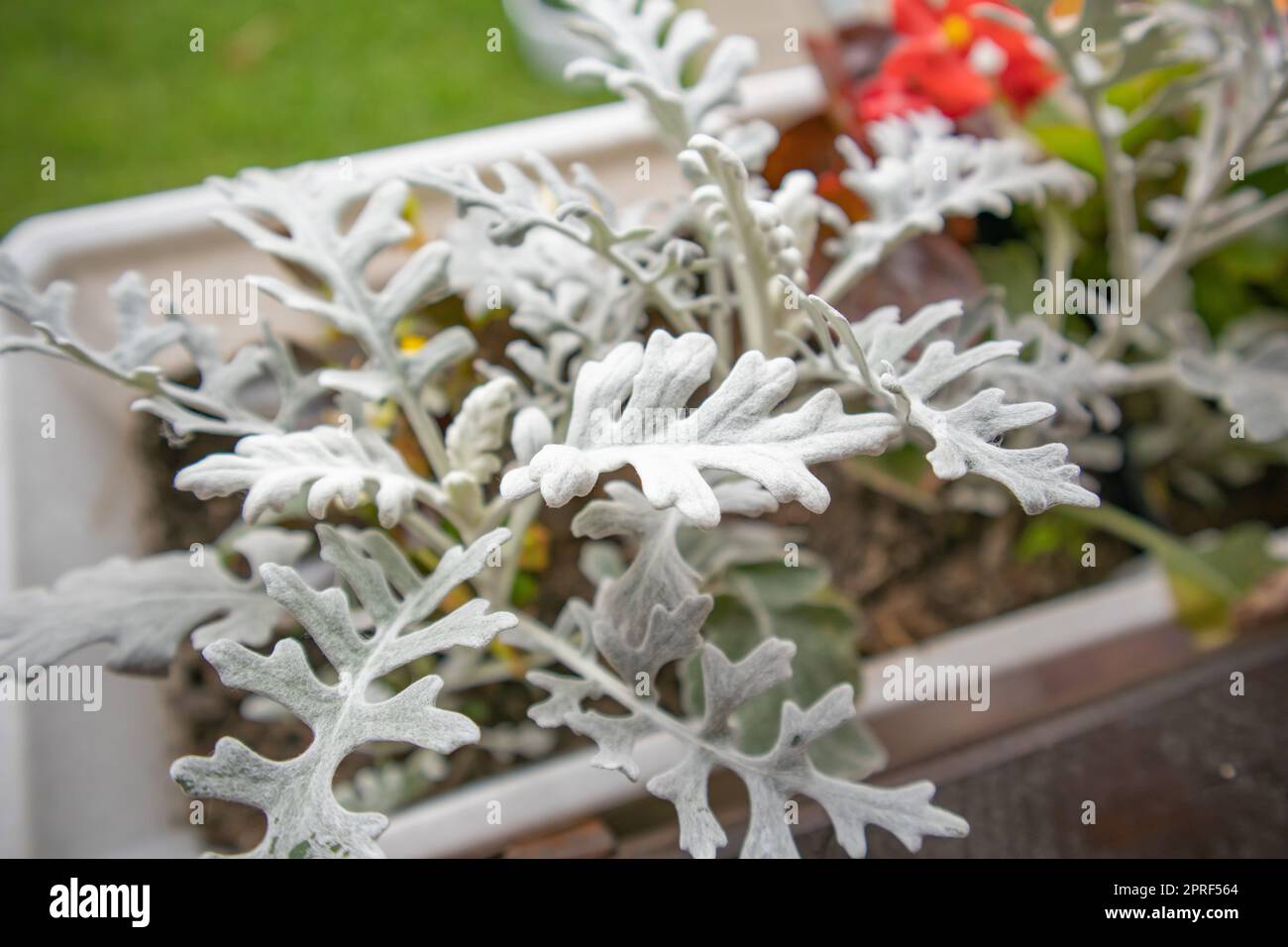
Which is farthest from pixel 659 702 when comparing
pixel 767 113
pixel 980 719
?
pixel 767 113

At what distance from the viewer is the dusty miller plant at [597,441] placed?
44 cm

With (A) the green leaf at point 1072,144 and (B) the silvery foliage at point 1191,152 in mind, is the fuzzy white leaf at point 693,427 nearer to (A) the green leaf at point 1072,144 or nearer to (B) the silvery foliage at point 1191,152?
(B) the silvery foliage at point 1191,152

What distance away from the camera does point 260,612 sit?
0.59 m

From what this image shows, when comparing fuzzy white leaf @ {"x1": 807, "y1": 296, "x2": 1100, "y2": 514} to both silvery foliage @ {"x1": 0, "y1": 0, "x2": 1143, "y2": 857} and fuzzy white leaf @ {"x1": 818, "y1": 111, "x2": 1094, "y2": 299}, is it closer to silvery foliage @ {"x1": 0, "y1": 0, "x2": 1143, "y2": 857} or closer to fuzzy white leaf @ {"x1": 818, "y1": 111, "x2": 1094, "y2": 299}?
silvery foliage @ {"x1": 0, "y1": 0, "x2": 1143, "y2": 857}

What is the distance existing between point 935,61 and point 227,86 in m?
1.03

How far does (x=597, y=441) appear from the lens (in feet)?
1.45

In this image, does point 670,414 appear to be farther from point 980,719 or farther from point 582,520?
point 980,719

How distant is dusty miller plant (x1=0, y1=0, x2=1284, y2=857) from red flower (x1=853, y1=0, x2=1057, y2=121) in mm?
49

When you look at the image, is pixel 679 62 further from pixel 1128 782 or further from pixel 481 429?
pixel 1128 782

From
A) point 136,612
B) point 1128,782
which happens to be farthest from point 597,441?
point 1128,782

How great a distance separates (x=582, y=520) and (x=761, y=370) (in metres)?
0.12

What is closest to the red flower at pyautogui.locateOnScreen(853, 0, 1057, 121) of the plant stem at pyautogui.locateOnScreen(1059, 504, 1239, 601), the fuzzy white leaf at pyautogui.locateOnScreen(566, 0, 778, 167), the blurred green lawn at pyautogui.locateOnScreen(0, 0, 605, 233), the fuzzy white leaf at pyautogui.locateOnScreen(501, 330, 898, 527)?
the fuzzy white leaf at pyautogui.locateOnScreen(566, 0, 778, 167)

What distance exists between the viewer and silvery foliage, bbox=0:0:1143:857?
1.44 ft

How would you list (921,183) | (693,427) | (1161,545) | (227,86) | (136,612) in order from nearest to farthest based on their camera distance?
1. (693,427)
2. (136,612)
3. (921,183)
4. (1161,545)
5. (227,86)
